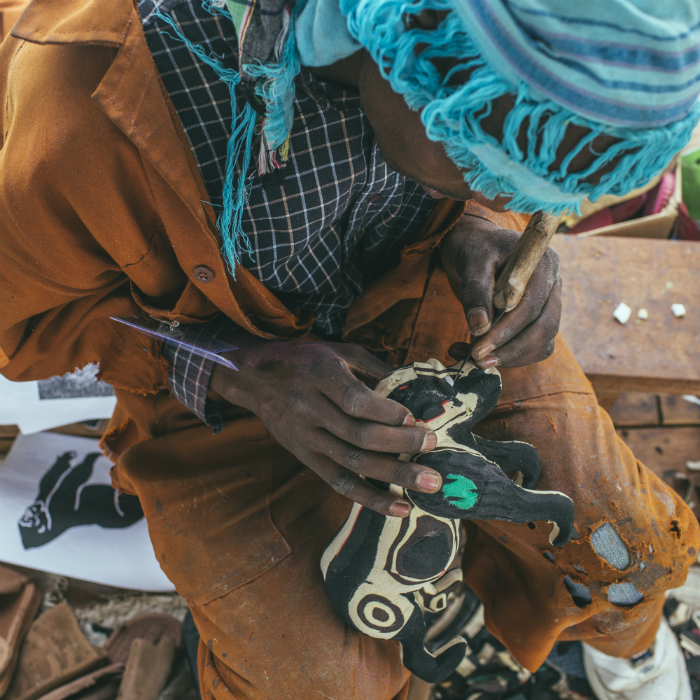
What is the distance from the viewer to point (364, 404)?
3.00 feet

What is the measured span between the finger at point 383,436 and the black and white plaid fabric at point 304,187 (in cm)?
36

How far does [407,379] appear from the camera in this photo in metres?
1.00

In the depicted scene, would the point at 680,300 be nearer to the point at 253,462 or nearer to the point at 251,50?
the point at 253,462

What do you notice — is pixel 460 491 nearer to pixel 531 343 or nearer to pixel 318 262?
pixel 531 343

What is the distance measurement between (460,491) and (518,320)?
1.15ft

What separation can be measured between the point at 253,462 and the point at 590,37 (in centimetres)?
102

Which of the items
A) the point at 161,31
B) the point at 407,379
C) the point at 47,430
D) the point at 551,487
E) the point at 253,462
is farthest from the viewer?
the point at 47,430

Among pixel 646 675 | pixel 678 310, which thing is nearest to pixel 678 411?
pixel 678 310

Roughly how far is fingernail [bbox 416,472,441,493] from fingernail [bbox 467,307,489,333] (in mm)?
294

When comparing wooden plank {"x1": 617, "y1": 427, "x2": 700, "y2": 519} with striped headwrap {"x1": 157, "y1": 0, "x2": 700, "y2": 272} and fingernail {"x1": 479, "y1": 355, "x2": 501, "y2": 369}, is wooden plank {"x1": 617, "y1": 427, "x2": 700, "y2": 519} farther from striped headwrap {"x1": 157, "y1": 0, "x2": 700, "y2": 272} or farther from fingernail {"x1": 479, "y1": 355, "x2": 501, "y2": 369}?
striped headwrap {"x1": 157, "y1": 0, "x2": 700, "y2": 272}

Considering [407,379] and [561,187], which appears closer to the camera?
[561,187]

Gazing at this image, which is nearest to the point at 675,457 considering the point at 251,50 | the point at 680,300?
the point at 680,300

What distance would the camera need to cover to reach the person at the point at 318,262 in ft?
2.12

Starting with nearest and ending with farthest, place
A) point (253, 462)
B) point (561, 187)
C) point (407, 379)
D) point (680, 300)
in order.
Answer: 1. point (561, 187)
2. point (407, 379)
3. point (253, 462)
4. point (680, 300)
